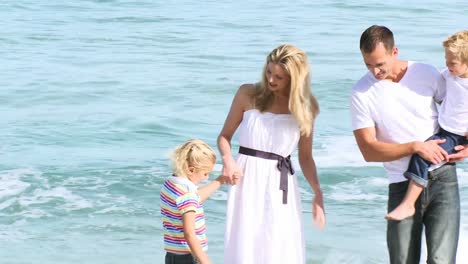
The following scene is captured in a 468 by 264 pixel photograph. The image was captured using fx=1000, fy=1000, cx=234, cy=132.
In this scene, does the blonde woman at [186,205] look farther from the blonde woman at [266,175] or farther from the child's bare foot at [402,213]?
the child's bare foot at [402,213]

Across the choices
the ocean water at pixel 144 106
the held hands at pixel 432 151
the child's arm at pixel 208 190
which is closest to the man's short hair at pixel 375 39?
the held hands at pixel 432 151

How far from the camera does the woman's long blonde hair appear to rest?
487 cm

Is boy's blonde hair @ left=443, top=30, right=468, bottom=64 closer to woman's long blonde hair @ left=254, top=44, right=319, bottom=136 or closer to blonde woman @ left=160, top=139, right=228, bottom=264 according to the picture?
woman's long blonde hair @ left=254, top=44, right=319, bottom=136

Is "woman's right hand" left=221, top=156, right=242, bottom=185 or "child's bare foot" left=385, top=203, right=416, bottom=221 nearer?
"child's bare foot" left=385, top=203, right=416, bottom=221

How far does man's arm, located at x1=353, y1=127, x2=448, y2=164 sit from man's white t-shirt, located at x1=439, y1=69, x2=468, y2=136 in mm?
101

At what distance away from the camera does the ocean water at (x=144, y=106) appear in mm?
8898

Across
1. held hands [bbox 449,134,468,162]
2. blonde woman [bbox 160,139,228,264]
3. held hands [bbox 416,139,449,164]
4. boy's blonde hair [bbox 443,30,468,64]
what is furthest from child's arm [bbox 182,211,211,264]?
boy's blonde hair [bbox 443,30,468,64]

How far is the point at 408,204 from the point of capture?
489 cm

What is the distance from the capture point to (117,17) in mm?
23438

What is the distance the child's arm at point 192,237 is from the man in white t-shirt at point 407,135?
0.93m

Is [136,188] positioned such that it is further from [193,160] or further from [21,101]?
[193,160]

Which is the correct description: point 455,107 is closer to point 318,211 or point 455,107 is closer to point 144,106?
point 318,211

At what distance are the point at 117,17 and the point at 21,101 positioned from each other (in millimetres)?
9312

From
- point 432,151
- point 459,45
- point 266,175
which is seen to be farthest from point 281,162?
point 459,45
